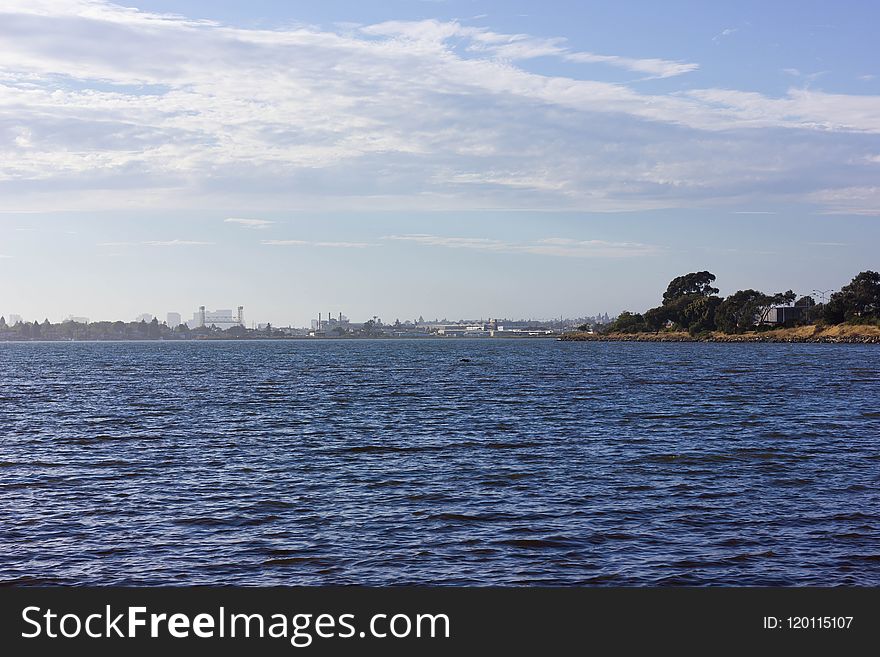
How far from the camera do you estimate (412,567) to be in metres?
20.9

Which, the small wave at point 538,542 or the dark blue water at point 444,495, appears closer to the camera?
the dark blue water at point 444,495

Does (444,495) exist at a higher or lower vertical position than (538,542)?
higher

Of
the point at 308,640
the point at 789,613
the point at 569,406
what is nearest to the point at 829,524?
the point at 789,613

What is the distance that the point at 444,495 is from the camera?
96.1 ft

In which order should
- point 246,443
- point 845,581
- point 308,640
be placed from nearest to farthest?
point 308,640 < point 845,581 < point 246,443

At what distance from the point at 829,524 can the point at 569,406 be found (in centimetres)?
3822

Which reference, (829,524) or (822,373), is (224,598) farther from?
(822,373)

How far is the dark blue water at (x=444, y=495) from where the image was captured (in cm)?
2105

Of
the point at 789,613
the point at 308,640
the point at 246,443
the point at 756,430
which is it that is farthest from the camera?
the point at 756,430

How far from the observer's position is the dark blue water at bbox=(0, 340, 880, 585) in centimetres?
2105

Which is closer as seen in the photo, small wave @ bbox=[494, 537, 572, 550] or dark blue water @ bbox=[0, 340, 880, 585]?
dark blue water @ bbox=[0, 340, 880, 585]

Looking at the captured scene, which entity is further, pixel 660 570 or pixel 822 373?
pixel 822 373

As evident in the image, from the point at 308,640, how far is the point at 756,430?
1493 inches

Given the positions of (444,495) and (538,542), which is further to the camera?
(444,495)
